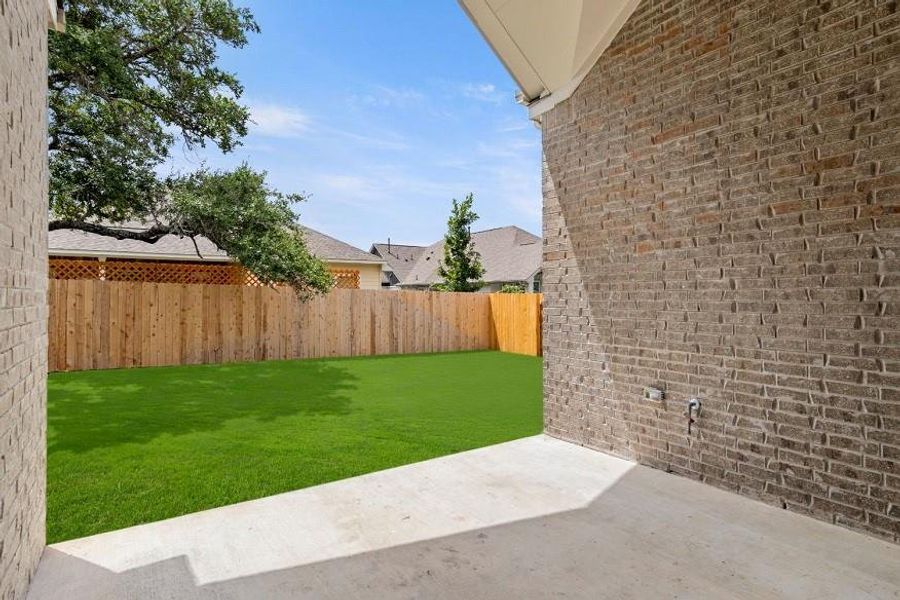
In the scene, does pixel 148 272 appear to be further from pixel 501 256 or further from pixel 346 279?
pixel 501 256

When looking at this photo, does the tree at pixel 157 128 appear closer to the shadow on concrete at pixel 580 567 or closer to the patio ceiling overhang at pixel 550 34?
the patio ceiling overhang at pixel 550 34

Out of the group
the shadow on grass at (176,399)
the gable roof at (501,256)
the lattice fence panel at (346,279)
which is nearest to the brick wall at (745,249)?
the shadow on grass at (176,399)

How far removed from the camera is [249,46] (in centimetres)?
821

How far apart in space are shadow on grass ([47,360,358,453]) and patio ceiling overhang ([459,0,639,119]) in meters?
4.04

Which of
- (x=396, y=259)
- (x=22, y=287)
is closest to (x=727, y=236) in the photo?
(x=22, y=287)

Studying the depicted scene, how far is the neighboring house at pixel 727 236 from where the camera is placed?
96.3 inches

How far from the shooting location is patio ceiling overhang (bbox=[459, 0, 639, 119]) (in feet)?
11.9

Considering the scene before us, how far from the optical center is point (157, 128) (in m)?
7.92

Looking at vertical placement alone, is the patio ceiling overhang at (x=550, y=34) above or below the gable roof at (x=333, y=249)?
above

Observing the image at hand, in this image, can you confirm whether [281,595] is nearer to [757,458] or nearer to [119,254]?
[757,458]

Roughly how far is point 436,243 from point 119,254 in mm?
17933

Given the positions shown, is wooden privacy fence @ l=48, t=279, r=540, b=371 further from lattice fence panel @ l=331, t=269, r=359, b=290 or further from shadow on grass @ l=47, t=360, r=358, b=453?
lattice fence panel @ l=331, t=269, r=359, b=290

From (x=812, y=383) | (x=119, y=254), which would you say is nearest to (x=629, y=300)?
(x=812, y=383)

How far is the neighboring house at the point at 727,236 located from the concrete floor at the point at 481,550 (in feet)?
1.39
